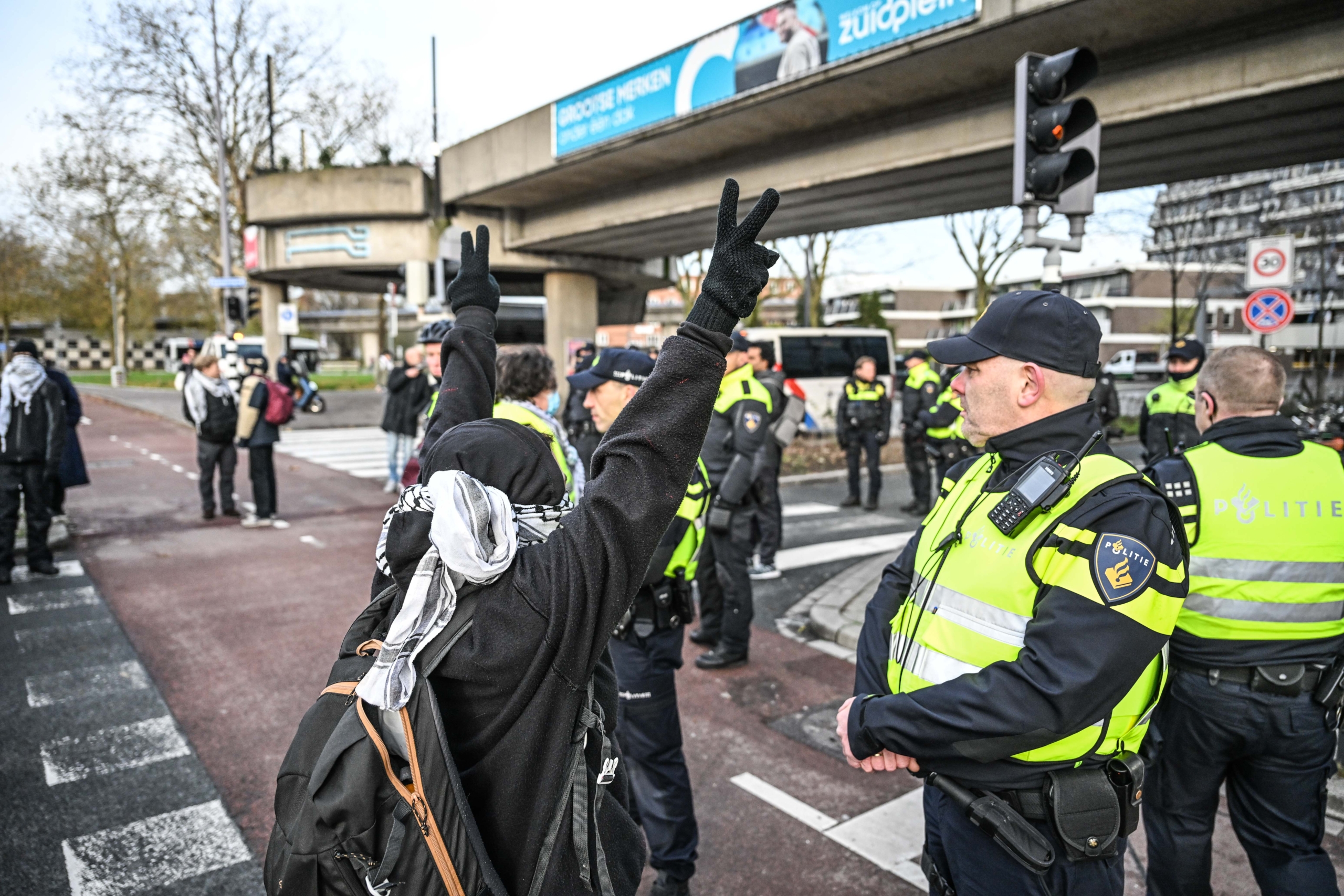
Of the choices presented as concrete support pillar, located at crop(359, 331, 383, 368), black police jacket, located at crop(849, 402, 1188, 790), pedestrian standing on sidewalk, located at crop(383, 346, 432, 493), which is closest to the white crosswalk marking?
pedestrian standing on sidewalk, located at crop(383, 346, 432, 493)

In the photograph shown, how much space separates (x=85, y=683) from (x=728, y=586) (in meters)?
3.87

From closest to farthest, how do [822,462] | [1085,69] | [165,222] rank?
[1085,69]
[822,462]
[165,222]

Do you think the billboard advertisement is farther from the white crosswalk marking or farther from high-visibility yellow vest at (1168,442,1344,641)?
high-visibility yellow vest at (1168,442,1344,641)

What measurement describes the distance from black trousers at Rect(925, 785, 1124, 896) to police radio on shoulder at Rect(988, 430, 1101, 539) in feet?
2.17

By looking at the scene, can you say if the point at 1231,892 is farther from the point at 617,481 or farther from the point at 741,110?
the point at 741,110

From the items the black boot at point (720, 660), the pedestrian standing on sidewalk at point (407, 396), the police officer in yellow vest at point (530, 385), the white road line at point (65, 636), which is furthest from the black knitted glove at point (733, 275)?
the pedestrian standing on sidewalk at point (407, 396)

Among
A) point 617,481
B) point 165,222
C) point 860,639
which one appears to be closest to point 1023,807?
point 860,639

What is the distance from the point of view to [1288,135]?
384 inches

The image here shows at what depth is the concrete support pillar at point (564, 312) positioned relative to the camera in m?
21.0

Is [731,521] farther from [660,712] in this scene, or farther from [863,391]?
[863,391]

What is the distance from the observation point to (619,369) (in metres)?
3.61

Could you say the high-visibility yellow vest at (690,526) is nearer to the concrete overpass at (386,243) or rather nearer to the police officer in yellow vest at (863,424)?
the police officer in yellow vest at (863,424)

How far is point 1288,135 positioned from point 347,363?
66087 millimetres

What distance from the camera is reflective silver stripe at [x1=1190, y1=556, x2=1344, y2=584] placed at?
8.25 ft
